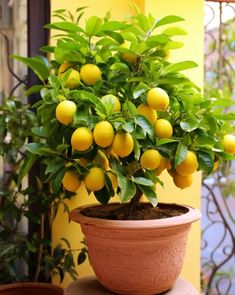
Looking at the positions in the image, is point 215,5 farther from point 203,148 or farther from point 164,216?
point 164,216

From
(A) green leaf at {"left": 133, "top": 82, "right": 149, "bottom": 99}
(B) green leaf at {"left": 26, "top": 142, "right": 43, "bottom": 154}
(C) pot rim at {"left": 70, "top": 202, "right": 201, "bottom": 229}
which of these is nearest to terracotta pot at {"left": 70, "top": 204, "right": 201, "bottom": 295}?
(C) pot rim at {"left": 70, "top": 202, "right": 201, "bottom": 229}

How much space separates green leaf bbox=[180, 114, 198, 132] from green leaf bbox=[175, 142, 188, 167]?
0.05 m

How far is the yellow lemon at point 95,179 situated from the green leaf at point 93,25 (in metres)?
0.35

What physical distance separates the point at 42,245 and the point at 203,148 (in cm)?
75

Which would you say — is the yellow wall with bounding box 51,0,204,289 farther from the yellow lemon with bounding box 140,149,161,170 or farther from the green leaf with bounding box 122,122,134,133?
the green leaf with bounding box 122,122,134,133

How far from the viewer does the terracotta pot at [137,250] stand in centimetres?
102

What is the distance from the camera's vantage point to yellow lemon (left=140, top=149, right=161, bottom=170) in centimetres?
101

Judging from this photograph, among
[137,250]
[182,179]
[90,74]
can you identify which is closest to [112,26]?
[90,74]

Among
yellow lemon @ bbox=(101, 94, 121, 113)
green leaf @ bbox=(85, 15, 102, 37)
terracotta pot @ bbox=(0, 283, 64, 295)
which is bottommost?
terracotta pot @ bbox=(0, 283, 64, 295)

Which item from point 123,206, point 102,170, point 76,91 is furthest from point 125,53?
point 123,206

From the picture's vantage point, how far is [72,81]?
1021 mm

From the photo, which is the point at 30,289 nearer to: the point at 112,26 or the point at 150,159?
the point at 150,159

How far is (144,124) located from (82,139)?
0.52 feet

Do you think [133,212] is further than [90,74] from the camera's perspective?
Yes
